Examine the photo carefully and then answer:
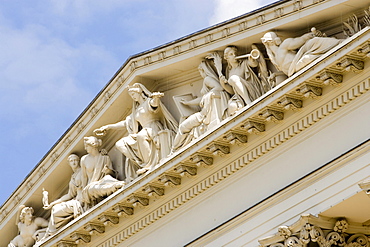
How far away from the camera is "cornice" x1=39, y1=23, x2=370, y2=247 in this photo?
22625 millimetres

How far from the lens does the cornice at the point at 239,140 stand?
74.2ft

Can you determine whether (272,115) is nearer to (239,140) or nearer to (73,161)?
(239,140)

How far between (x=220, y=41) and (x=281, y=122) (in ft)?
6.41

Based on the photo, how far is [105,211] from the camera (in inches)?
1043

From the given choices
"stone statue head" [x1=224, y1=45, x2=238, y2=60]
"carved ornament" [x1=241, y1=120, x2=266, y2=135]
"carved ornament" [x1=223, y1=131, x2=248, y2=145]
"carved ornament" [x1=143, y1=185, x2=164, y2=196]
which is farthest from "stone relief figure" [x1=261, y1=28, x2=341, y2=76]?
"carved ornament" [x1=143, y1=185, x2=164, y2=196]

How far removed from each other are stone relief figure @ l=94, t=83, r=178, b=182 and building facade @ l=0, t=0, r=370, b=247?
0.08ft

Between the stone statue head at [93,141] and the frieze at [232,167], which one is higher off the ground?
the stone statue head at [93,141]

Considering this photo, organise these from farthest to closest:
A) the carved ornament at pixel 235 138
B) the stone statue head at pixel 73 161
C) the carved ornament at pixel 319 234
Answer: the stone statue head at pixel 73 161, the carved ornament at pixel 235 138, the carved ornament at pixel 319 234

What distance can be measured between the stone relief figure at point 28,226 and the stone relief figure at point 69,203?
3.07ft

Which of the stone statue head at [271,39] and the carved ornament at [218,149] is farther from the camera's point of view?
the carved ornament at [218,149]

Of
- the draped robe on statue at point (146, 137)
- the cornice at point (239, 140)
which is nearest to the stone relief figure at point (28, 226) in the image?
the cornice at point (239, 140)

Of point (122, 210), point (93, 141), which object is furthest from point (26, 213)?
point (122, 210)

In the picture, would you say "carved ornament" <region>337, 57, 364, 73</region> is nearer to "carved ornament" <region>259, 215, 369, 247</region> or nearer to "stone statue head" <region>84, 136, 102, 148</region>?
"carved ornament" <region>259, 215, 369, 247</region>

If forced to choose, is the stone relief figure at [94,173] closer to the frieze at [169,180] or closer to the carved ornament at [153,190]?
the carved ornament at [153,190]
